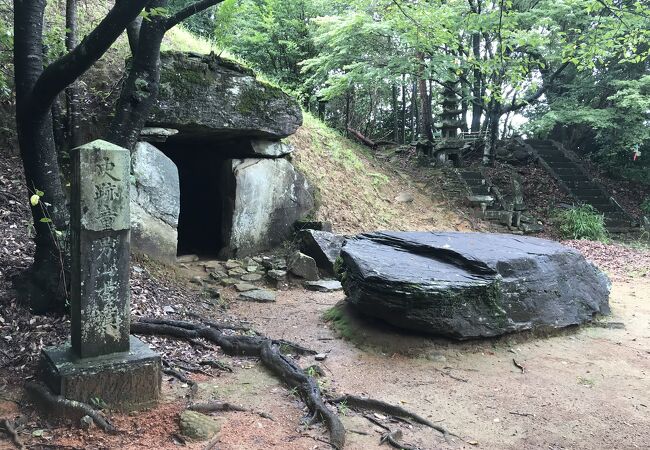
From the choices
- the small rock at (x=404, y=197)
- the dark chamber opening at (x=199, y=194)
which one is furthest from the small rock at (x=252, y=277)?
the small rock at (x=404, y=197)

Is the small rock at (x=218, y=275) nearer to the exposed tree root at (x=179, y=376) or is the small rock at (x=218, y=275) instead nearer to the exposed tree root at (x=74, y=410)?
the exposed tree root at (x=179, y=376)

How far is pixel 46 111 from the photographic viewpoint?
451 cm

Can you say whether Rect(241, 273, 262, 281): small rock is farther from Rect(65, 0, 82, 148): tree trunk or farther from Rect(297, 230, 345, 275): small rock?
Rect(65, 0, 82, 148): tree trunk

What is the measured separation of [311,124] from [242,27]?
536cm

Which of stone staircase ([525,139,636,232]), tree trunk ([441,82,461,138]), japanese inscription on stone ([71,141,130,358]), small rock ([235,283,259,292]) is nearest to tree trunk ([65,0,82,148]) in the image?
small rock ([235,283,259,292])

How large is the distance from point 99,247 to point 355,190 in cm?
811

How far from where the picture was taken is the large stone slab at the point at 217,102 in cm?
755

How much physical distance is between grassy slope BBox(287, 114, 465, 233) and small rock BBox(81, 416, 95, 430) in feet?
21.6

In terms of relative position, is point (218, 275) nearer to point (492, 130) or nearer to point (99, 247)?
point (99, 247)

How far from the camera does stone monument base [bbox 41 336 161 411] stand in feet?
11.8

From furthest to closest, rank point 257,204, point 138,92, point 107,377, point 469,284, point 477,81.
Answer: point 477,81 → point 257,204 → point 469,284 → point 138,92 → point 107,377

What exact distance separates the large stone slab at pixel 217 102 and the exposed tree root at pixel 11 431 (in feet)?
16.1

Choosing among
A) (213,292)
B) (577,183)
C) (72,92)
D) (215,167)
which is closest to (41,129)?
(72,92)

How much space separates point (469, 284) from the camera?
18.1ft
